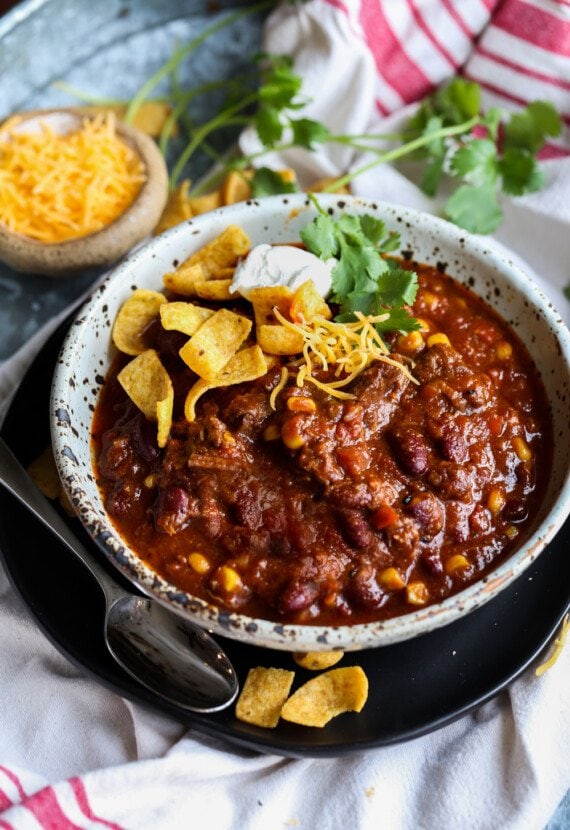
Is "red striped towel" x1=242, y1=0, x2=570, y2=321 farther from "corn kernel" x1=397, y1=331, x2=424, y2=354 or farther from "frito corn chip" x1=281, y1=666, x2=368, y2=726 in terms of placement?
"frito corn chip" x1=281, y1=666, x2=368, y2=726

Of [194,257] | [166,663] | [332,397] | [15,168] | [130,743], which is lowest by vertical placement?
[130,743]

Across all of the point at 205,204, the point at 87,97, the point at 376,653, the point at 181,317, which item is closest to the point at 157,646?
the point at 376,653

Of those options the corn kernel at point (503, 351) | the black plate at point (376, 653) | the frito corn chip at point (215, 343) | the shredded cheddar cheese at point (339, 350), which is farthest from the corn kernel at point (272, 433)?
the corn kernel at point (503, 351)

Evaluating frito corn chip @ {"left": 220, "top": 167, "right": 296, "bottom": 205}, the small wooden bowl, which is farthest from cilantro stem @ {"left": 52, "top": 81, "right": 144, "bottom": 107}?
frito corn chip @ {"left": 220, "top": 167, "right": 296, "bottom": 205}

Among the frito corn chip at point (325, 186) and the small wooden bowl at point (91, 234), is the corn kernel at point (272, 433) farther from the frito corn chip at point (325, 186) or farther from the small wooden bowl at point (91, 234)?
the frito corn chip at point (325, 186)

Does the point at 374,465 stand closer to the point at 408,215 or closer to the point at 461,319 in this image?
the point at 461,319

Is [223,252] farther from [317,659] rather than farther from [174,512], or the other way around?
[317,659]

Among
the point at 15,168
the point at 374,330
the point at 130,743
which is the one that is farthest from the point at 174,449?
the point at 15,168
